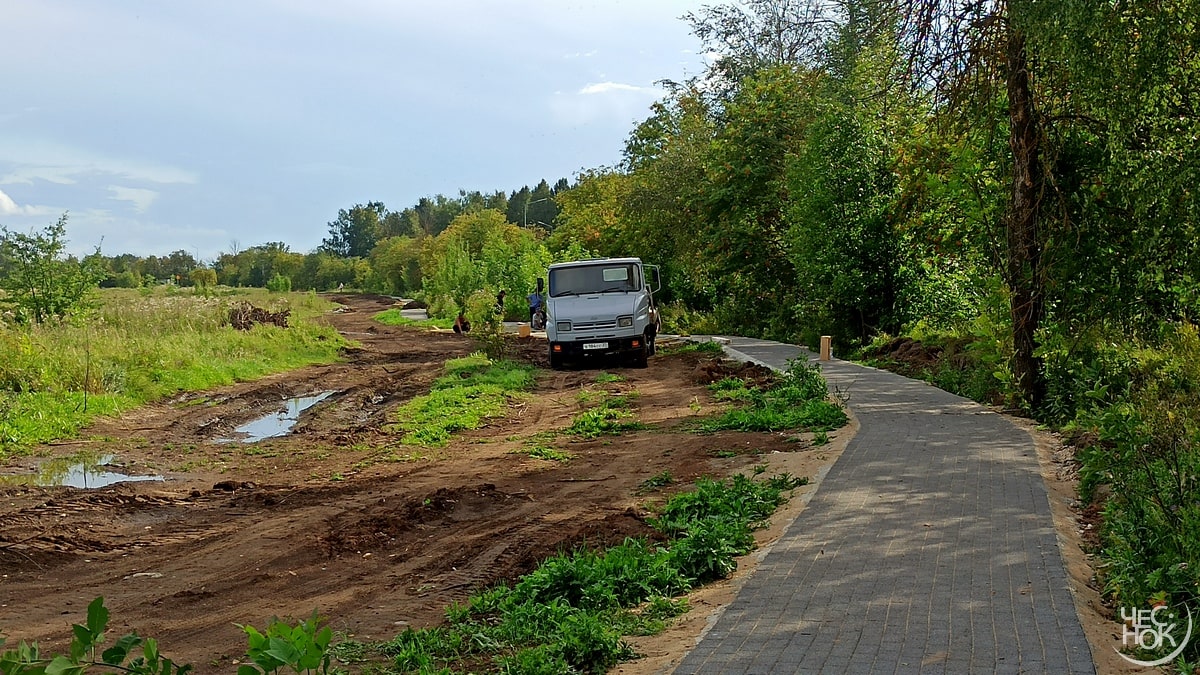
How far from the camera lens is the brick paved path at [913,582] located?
5.45 meters

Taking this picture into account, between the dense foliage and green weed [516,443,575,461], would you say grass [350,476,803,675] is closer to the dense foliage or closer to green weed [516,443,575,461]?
the dense foliage

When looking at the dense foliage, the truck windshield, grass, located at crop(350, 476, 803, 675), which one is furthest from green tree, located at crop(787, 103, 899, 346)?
grass, located at crop(350, 476, 803, 675)

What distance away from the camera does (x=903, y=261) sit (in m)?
25.1

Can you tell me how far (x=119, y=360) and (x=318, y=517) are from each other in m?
13.1

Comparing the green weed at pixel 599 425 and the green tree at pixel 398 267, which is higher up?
the green tree at pixel 398 267

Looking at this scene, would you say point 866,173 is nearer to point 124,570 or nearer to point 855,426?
point 855,426

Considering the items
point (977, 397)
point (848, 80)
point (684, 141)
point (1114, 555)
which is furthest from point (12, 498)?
point (684, 141)

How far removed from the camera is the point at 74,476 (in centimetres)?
1316

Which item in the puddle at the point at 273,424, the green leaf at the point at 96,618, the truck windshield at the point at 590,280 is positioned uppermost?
the truck windshield at the point at 590,280

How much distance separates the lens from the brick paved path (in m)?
5.45

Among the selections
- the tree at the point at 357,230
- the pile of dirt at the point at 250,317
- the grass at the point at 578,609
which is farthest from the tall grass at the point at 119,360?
the tree at the point at 357,230

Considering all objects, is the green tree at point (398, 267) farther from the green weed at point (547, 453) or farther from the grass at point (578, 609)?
the grass at point (578, 609)

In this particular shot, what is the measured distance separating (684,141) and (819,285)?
15221 millimetres

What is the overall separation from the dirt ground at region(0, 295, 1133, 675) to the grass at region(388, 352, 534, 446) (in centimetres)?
41
